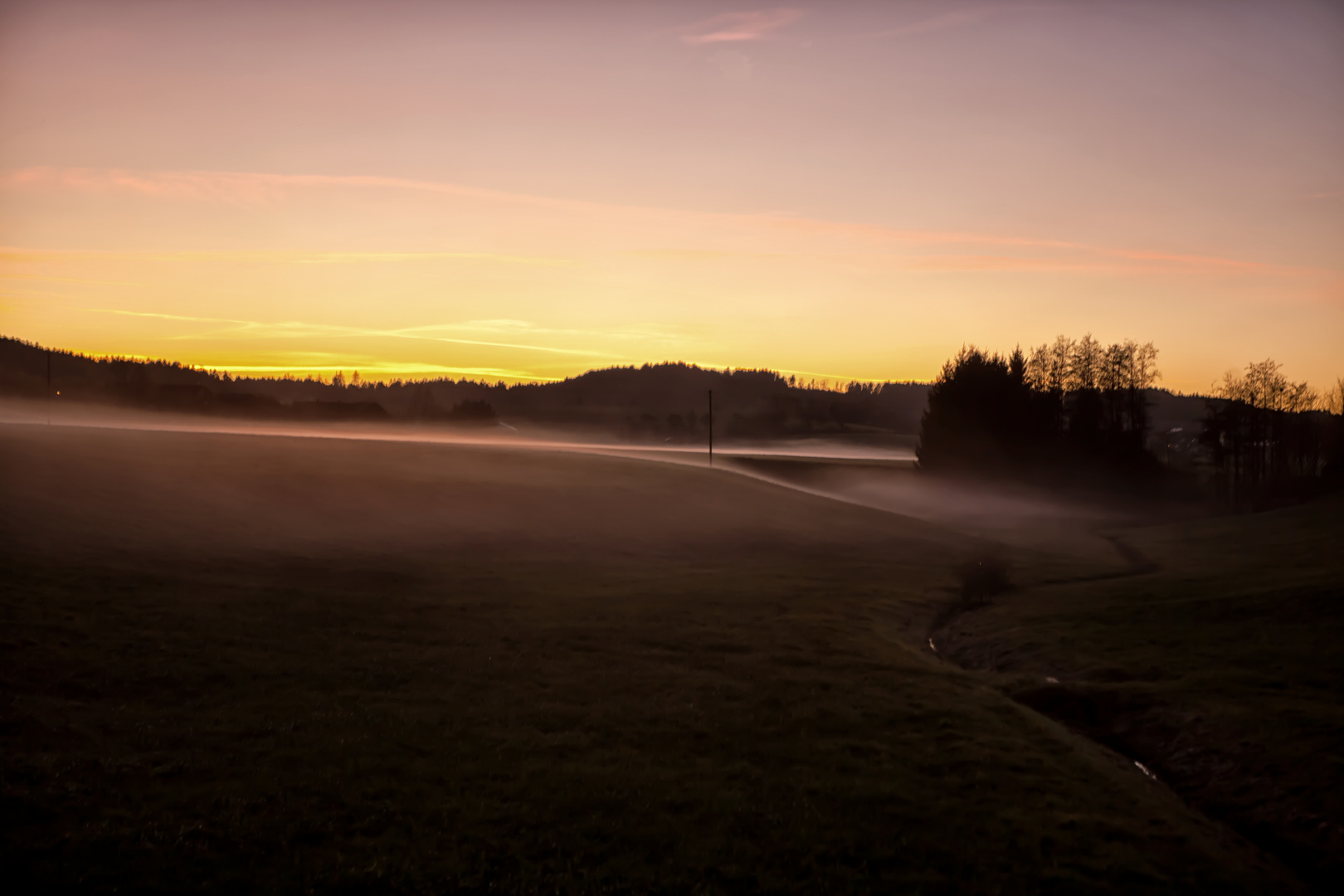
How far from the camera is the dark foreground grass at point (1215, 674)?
16734mm

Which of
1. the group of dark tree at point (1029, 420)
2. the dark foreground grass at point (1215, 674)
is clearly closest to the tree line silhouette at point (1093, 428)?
the group of dark tree at point (1029, 420)

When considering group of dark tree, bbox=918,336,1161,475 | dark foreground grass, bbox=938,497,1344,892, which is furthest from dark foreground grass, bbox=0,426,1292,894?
group of dark tree, bbox=918,336,1161,475

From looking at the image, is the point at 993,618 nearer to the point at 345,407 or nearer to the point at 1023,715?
the point at 1023,715

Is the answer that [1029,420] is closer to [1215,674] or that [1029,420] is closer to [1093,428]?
[1093,428]

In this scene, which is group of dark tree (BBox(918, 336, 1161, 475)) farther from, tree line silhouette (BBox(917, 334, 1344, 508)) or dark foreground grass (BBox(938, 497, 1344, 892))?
dark foreground grass (BBox(938, 497, 1344, 892))

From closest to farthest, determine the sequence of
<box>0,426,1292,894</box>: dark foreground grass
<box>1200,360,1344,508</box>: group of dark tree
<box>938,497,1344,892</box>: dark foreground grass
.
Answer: <box>0,426,1292,894</box>: dark foreground grass, <box>938,497,1344,892</box>: dark foreground grass, <box>1200,360,1344,508</box>: group of dark tree

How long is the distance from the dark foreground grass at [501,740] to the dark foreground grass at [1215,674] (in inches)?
59.2

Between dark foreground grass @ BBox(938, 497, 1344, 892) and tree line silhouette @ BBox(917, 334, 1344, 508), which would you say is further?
tree line silhouette @ BBox(917, 334, 1344, 508)

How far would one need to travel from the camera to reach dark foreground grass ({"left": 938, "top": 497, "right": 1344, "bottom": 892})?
16734mm

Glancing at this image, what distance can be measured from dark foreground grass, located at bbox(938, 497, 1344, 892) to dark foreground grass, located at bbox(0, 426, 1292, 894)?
1.50 metres

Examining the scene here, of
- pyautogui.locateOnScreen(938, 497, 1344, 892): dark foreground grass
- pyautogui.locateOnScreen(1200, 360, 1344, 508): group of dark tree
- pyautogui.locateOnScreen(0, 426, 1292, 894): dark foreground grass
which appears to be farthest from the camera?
pyautogui.locateOnScreen(1200, 360, 1344, 508): group of dark tree

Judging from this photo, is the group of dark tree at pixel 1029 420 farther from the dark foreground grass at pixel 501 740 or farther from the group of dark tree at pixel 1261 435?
the dark foreground grass at pixel 501 740

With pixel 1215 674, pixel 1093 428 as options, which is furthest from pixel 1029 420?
pixel 1215 674

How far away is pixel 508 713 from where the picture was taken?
64.1 feet
